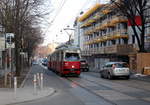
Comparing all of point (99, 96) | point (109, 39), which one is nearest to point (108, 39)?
point (109, 39)

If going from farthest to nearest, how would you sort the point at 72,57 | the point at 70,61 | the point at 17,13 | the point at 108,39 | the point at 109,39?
the point at 108,39
the point at 109,39
the point at 72,57
the point at 70,61
the point at 17,13

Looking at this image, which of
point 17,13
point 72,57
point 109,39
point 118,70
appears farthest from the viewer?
point 109,39

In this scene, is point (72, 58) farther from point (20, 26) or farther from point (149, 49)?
point (149, 49)

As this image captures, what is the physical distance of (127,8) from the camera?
3766 centimetres

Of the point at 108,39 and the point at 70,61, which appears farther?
the point at 108,39

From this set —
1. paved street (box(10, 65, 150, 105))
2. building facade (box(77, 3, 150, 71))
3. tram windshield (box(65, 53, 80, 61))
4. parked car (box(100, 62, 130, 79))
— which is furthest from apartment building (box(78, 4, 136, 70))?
paved street (box(10, 65, 150, 105))

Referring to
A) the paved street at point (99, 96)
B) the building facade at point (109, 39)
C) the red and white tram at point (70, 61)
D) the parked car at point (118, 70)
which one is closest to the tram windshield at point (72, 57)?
the red and white tram at point (70, 61)

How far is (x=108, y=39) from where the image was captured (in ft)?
240

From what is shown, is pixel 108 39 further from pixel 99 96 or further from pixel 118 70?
pixel 99 96

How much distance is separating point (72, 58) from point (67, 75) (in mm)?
3649

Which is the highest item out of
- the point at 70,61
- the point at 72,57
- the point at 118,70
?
the point at 72,57

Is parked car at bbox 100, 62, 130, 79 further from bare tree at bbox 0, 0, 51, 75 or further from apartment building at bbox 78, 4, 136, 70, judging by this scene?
apartment building at bbox 78, 4, 136, 70

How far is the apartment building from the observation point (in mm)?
54906

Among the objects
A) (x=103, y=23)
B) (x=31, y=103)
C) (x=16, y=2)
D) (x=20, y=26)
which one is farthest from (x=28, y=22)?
(x=103, y=23)
